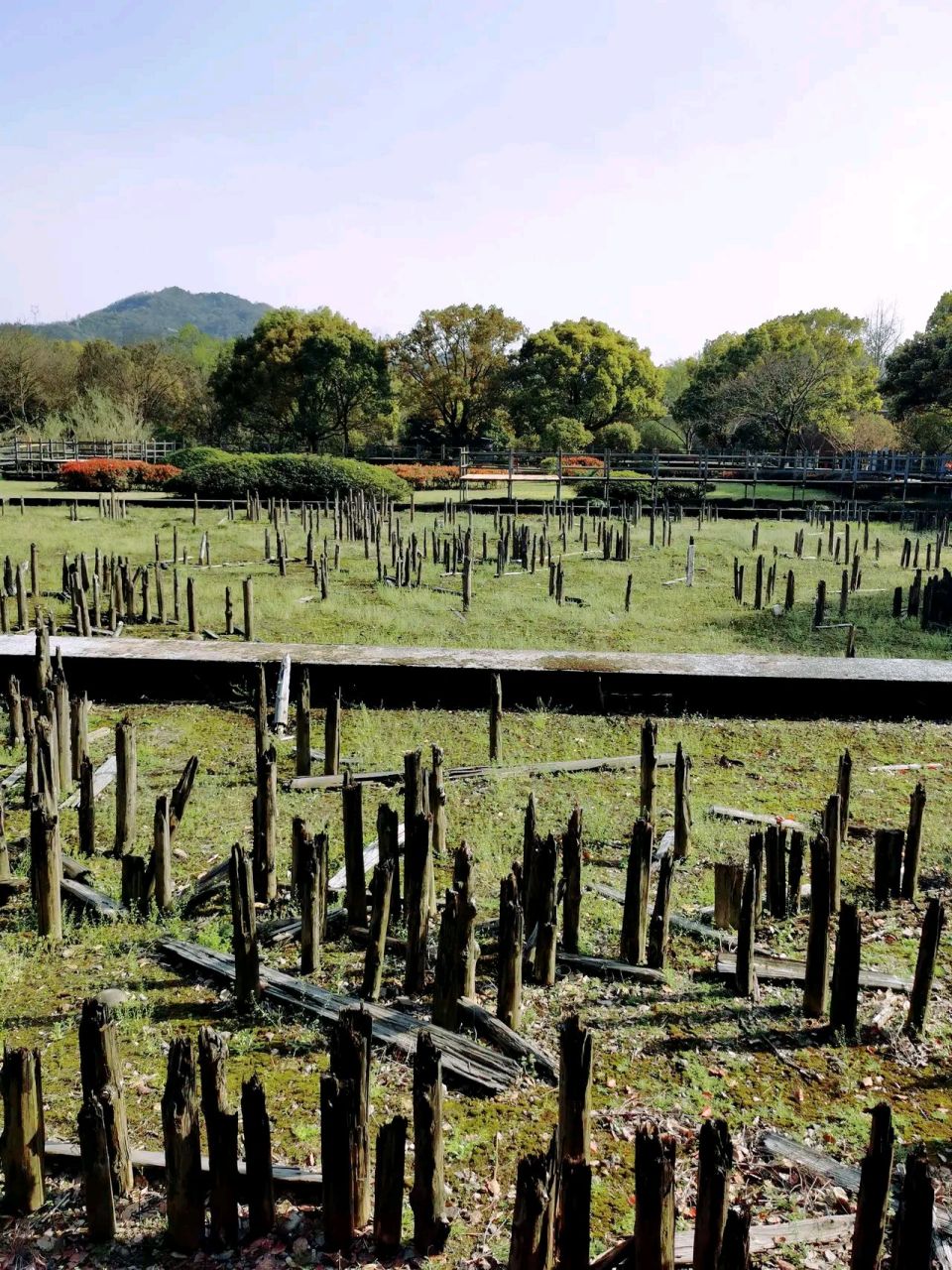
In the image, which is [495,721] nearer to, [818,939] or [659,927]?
[659,927]

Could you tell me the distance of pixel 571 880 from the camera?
4.10 m

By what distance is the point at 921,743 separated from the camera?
7.30 metres

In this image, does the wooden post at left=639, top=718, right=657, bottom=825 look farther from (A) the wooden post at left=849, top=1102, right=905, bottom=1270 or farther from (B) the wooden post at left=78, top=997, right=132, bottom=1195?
(B) the wooden post at left=78, top=997, right=132, bottom=1195

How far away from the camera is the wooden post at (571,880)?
4062mm

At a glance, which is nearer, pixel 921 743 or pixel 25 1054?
pixel 25 1054

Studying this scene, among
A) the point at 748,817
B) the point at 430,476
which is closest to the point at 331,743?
the point at 748,817

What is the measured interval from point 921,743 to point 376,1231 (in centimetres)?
594

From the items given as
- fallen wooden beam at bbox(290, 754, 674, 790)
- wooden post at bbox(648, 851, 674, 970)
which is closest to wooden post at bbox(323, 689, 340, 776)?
fallen wooden beam at bbox(290, 754, 674, 790)

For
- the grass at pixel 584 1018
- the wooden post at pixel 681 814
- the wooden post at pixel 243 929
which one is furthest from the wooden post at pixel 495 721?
the wooden post at pixel 243 929

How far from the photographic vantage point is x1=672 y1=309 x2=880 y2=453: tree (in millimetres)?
42906

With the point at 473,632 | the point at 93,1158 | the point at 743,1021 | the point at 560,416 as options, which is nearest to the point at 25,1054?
the point at 93,1158

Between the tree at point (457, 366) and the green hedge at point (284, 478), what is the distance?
17.6m

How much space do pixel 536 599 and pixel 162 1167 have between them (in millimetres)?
11384

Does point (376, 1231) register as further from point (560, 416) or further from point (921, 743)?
point (560, 416)
